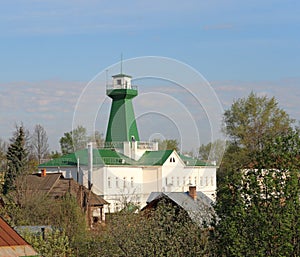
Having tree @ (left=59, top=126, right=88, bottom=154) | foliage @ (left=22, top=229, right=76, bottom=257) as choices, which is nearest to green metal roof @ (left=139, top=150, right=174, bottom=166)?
tree @ (left=59, top=126, right=88, bottom=154)

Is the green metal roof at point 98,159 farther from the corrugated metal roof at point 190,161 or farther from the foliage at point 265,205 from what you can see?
the foliage at point 265,205

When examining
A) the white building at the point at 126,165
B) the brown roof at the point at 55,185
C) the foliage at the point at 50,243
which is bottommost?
the foliage at the point at 50,243

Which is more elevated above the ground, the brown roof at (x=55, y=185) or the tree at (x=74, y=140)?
the tree at (x=74, y=140)

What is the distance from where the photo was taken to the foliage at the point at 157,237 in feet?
71.8

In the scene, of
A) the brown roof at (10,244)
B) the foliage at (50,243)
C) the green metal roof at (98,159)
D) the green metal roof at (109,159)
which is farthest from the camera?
the green metal roof at (109,159)

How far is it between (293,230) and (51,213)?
58.3 ft

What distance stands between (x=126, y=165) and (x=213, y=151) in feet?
33.1

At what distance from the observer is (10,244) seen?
7.82 m

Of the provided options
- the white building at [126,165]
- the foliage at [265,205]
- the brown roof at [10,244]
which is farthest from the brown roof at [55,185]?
the brown roof at [10,244]

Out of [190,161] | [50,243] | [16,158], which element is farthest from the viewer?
[190,161]

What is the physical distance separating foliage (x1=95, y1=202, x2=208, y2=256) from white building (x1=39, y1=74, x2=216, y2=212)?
100 feet

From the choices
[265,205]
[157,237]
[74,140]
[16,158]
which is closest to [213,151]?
[74,140]

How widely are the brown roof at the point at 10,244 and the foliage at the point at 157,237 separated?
539 inches

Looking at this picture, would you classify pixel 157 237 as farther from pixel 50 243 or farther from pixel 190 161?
pixel 190 161
